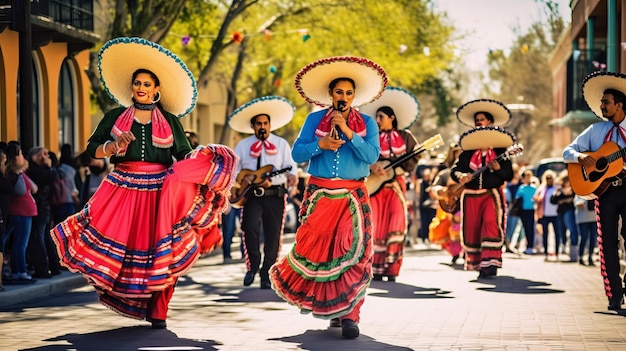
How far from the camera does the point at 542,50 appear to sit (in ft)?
226

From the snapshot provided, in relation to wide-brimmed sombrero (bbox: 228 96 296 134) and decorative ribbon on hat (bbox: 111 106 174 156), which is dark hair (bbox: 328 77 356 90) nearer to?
decorative ribbon on hat (bbox: 111 106 174 156)

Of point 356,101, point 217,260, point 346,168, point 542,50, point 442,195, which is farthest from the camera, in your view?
point 542,50

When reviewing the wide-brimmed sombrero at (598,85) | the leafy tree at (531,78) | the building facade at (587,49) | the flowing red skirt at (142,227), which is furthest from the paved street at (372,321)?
the leafy tree at (531,78)

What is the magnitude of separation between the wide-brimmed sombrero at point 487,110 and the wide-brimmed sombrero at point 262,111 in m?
2.72

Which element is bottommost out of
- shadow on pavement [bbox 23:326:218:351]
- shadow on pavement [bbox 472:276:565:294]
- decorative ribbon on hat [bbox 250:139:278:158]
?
shadow on pavement [bbox 472:276:565:294]

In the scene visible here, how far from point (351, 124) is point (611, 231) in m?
2.94

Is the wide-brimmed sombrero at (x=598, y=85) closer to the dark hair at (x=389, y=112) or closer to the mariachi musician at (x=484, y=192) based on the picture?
the mariachi musician at (x=484, y=192)

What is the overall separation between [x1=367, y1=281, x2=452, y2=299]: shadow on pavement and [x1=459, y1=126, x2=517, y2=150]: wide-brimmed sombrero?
2027mm

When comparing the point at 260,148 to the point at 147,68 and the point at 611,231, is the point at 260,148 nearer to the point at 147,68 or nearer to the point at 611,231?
the point at 147,68

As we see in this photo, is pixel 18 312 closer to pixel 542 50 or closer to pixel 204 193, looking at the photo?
pixel 204 193

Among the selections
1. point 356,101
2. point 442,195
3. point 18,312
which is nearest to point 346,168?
point 356,101

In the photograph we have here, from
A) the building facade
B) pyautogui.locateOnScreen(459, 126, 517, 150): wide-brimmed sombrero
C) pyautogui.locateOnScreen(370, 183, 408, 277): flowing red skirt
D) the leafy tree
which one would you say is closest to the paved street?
pyautogui.locateOnScreen(370, 183, 408, 277): flowing red skirt

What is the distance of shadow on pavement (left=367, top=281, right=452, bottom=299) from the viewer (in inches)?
551

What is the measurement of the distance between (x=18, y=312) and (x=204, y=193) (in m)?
2.87
